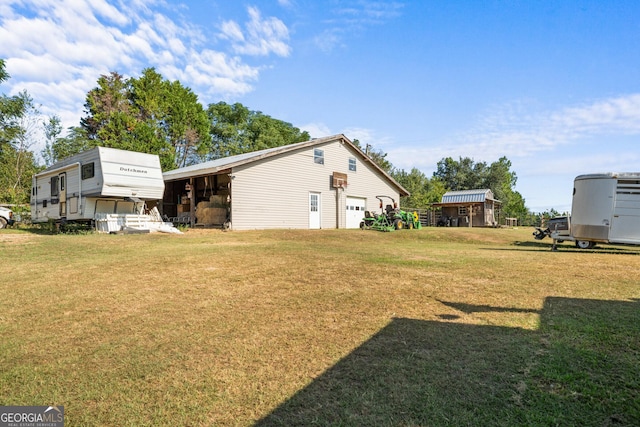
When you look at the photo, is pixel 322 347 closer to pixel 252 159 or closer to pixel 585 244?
pixel 585 244

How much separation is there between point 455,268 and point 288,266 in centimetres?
353

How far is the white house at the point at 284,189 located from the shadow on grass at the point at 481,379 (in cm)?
1495

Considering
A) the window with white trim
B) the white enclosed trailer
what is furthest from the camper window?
the white enclosed trailer

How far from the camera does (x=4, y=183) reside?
96.5 ft

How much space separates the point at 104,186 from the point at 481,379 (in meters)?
15.0

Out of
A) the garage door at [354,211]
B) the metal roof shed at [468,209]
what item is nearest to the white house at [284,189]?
the garage door at [354,211]

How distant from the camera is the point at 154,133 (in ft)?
107

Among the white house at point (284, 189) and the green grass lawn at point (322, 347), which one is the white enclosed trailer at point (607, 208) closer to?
the green grass lawn at point (322, 347)

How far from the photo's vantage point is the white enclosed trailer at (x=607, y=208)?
1083 cm

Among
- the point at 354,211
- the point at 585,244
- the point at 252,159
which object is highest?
the point at 252,159

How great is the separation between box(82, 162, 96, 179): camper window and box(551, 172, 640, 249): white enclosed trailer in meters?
18.5

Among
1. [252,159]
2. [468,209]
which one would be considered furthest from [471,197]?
[252,159]

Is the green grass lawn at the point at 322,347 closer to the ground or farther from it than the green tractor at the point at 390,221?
closer to the ground

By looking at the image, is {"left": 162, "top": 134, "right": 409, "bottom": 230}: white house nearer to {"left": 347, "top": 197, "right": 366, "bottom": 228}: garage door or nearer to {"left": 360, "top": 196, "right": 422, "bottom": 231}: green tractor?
{"left": 347, "top": 197, "right": 366, "bottom": 228}: garage door
